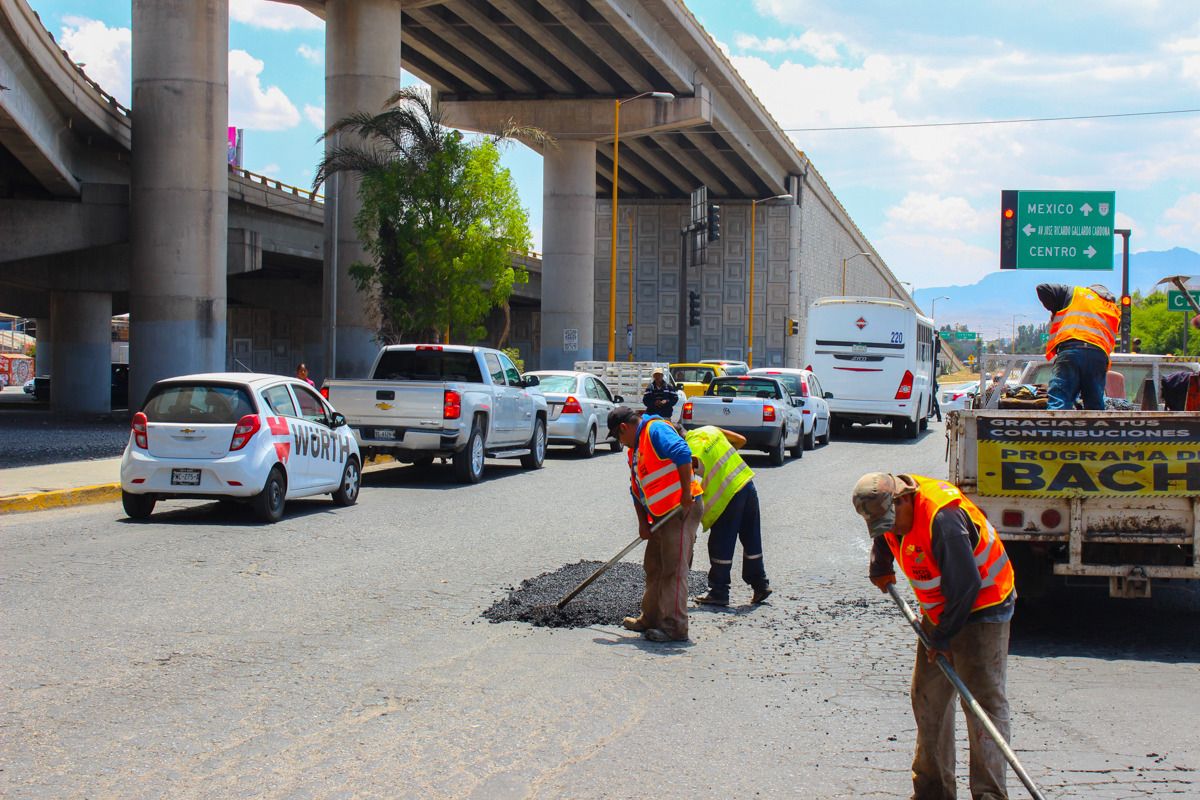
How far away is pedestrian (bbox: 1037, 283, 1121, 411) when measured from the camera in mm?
9578

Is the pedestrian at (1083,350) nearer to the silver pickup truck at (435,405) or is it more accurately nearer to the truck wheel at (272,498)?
the truck wheel at (272,498)

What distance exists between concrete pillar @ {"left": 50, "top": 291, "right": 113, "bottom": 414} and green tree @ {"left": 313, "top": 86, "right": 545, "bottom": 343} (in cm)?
1571

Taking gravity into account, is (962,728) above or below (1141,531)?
below

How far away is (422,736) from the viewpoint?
591 cm

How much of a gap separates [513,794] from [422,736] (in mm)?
910

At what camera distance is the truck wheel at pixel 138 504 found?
44.6 feet

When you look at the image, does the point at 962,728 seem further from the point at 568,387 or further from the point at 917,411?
the point at 917,411

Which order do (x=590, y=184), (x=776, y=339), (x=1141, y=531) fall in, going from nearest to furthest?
(x=1141, y=531)
(x=590, y=184)
(x=776, y=339)

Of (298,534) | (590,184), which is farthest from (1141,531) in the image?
(590,184)

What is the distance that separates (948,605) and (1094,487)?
3.78 metres

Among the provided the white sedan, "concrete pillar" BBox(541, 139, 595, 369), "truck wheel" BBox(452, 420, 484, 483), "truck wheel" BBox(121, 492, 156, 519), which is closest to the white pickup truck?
the white sedan

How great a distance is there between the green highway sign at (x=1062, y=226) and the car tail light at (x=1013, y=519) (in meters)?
32.5

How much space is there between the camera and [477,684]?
6934 mm

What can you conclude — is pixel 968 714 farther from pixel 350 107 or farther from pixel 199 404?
pixel 350 107
